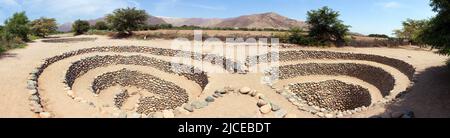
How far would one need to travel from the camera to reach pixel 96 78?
20359 mm

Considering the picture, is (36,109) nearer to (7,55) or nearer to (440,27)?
(7,55)

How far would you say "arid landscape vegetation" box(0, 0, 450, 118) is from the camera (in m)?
13.1

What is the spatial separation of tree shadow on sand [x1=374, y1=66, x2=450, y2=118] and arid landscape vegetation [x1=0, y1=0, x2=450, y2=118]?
0.12 ft

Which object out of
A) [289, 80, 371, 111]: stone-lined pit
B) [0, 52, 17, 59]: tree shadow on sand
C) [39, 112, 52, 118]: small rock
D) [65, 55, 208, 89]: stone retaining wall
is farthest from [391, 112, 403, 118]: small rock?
[0, 52, 17, 59]: tree shadow on sand

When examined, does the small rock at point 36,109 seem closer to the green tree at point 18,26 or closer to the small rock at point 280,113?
the small rock at point 280,113

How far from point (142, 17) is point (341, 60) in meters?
21.0

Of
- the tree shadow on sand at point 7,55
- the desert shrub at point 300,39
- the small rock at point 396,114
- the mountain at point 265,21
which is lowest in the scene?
the small rock at point 396,114

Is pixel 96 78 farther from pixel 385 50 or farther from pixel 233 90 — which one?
pixel 385 50

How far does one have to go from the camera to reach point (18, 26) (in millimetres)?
27953

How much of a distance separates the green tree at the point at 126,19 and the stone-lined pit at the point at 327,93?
19973mm

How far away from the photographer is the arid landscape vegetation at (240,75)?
13.1 meters

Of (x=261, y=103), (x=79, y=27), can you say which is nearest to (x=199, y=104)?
(x=261, y=103)

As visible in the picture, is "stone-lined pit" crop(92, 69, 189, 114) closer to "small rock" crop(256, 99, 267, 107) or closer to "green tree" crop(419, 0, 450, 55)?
"small rock" crop(256, 99, 267, 107)

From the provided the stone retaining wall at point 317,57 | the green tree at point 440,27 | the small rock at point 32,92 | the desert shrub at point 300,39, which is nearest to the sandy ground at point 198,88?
the small rock at point 32,92
